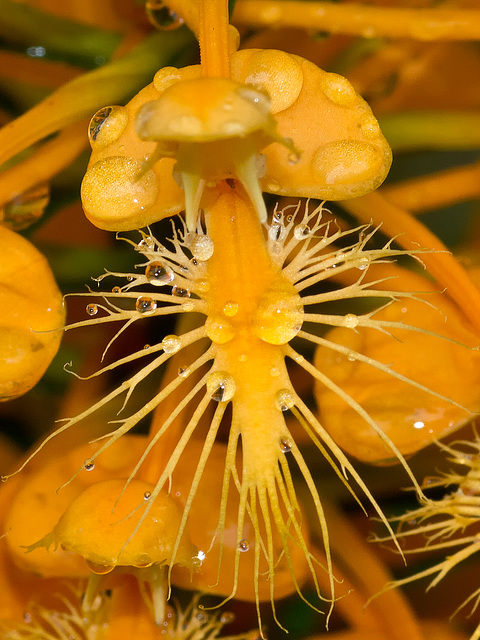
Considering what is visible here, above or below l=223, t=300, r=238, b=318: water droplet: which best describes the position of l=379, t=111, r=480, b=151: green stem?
above

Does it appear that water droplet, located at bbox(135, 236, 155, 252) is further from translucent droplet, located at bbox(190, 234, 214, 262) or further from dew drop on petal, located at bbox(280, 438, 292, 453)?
dew drop on petal, located at bbox(280, 438, 292, 453)

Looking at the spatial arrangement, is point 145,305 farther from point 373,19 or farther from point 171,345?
point 373,19

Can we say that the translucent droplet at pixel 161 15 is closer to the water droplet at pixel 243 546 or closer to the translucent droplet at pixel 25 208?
the translucent droplet at pixel 25 208

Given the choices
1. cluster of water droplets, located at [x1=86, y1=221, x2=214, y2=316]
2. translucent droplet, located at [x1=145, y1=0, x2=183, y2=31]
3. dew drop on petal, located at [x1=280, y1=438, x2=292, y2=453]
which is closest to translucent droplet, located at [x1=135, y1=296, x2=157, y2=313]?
cluster of water droplets, located at [x1=86, y1=221, x2=214, y2=316]

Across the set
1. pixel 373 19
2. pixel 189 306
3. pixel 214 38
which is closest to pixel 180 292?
pixel 189 306

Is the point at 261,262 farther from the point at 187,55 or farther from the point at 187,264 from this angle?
the point at 187,55

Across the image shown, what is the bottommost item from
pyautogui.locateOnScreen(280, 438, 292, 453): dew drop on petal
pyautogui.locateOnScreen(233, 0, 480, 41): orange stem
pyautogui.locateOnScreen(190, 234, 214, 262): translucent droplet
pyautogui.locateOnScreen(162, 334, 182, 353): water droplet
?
pyautogui.locateOnScreen(280, 438, 292, 453): dew drop on petal

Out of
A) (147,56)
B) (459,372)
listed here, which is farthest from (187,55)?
(459,372)

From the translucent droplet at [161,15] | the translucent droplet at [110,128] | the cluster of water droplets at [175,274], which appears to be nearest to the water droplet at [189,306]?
the cluster of water droplets at [175,274]
